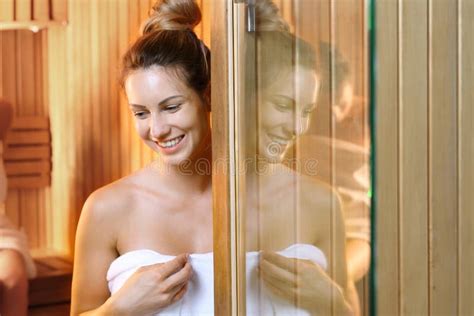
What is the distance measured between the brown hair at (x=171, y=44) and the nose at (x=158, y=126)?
0.07 m

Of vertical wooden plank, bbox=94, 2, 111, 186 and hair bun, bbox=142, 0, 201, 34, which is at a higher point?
hair bun, bbox=142, 0, 201, 34

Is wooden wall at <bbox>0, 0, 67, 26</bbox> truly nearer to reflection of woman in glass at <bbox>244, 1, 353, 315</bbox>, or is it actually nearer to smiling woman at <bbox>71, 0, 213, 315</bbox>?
smiling woman at <bbox>71, 0, 213, 315</bbox>

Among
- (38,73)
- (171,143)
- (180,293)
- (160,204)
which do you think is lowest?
(180,293)

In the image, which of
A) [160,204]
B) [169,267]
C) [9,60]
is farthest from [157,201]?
[9,60]

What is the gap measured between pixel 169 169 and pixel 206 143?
8cm

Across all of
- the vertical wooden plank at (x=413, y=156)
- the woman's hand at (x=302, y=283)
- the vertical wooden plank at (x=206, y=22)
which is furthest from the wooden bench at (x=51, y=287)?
the vertical wooden plank at (x=413, y=156)

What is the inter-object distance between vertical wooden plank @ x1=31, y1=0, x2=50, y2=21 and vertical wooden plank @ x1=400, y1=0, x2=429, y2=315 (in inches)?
22.2

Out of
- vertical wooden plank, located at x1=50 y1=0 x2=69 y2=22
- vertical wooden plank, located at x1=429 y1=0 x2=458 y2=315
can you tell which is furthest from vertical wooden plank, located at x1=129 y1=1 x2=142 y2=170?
vertical wooden plank, located at x1=429 y1=0 x2=458 y2=315

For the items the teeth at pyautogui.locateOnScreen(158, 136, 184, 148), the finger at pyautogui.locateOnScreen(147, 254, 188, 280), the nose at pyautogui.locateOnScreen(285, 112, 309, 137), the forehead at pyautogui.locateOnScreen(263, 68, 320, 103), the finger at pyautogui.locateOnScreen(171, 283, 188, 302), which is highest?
the forehead at pyautogui.locateOnScreen(263, 68, 320, 103)

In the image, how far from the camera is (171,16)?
4.52 feet

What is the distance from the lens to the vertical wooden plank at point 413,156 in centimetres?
134

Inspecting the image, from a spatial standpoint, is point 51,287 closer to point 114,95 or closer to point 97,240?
point 97,240

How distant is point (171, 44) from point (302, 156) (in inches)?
11.1

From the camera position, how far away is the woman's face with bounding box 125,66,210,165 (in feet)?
4.53
